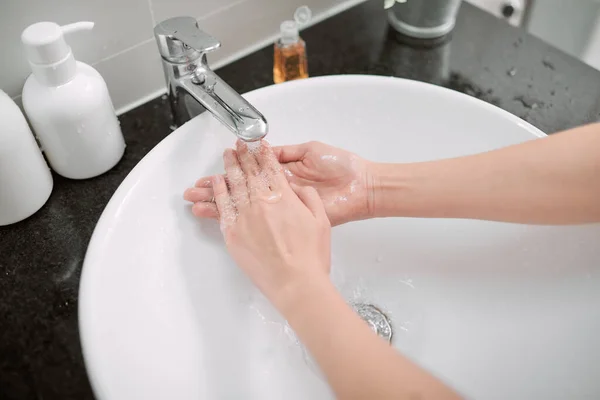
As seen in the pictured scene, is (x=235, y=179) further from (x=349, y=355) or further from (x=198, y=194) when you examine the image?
(x=349, y=355)

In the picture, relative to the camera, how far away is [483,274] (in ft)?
2.29

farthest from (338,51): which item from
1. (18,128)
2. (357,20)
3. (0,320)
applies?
(0,320)

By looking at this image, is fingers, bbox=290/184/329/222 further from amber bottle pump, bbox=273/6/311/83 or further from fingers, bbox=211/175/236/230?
amber bottle pump, bbox=273/6/311/83

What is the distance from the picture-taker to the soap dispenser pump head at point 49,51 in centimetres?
58

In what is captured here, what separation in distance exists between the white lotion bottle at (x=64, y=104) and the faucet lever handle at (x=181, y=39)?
0.26ft

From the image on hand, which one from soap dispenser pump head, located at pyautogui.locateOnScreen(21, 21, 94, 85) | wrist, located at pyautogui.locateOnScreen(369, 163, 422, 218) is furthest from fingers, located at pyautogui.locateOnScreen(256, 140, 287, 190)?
soap dispenser pump head, located at pyautogui.locateOnScreen(21, 21, 94, 85)

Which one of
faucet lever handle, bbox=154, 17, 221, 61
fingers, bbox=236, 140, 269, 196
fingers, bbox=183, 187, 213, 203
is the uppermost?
faucet lever handle, bbox=154, 17, 221, 61

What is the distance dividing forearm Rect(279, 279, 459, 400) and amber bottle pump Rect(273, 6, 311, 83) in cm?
38

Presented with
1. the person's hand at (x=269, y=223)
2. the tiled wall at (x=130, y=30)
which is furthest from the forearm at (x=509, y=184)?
the tiled wall at (x=130, y=30)

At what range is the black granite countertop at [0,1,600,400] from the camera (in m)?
0.59

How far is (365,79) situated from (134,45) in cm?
30

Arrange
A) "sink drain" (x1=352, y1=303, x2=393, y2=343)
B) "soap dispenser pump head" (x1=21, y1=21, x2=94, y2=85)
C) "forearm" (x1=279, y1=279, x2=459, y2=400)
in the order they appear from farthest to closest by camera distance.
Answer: "sink drain" (x1=352, y1=303, x2=393, y2=343)
"soap dispenser pump head" (x1=21, y1=21, x2=94, y2=85)
"forearm" (x1=279, y1=279, x2=459, y2=400)

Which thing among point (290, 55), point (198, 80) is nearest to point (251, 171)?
point (198, 80)

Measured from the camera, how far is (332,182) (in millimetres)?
679
